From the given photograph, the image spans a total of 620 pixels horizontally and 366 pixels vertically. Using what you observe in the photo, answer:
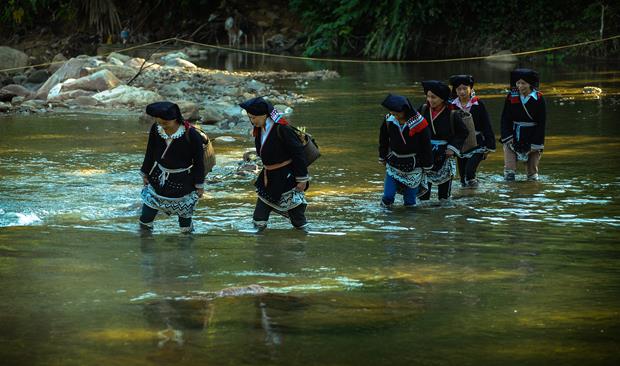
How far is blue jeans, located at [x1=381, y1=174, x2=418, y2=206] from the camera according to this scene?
34.9 feet

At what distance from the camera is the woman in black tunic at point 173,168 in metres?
8.87

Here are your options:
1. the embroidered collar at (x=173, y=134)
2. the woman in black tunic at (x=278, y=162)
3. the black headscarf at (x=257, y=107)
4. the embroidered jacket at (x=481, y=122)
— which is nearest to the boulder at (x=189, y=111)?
the embroidered jacket at (x=481, y=122)

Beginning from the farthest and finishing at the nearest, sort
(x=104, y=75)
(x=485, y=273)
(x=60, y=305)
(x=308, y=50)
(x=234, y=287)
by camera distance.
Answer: (x=308, y=50)
(x=104, y=75)
(x=485, y=273)
(x=234, y=287)
(x=60, y=305)

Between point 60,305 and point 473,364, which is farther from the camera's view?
point 60,305

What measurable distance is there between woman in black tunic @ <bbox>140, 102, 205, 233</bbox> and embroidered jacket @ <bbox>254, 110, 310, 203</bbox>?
0.57m

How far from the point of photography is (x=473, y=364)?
5.59m

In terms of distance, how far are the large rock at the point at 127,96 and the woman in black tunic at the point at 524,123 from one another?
380 inches

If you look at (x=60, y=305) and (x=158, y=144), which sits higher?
(x=158, y=144)

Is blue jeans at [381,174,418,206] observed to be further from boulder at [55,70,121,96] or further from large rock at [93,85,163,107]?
boulder at [55,70,121,96]

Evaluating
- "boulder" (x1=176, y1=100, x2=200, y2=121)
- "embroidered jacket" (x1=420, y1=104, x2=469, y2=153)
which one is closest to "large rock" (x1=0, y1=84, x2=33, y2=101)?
"boulder" (x1=176, y1=100, x2=200, y2=121)

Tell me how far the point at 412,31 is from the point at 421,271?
27.9 metres

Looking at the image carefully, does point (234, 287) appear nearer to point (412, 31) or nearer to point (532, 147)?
point (532, 147)

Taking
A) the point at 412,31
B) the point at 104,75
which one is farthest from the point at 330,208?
the point at 412,31

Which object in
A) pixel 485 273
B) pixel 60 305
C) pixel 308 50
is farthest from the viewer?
pixel 308 50
